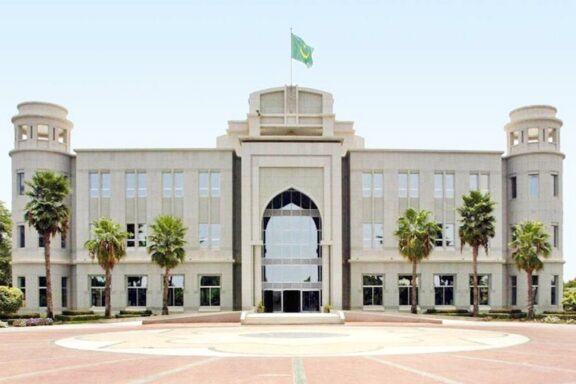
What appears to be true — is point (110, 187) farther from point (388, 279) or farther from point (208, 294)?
point (388, 279)

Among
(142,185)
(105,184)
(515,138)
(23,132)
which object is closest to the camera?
(142,185)

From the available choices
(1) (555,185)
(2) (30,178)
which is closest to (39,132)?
(2) (30,178)

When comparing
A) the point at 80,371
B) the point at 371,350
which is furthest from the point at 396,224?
the point at 80,371

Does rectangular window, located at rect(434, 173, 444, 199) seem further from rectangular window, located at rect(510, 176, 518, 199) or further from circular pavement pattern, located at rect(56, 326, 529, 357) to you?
circular pavement pattern, located at rect(56, 326, 529, 357)

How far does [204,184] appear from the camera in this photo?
65.4 metres

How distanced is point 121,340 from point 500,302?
4137cm

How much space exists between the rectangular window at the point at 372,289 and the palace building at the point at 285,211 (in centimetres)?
10

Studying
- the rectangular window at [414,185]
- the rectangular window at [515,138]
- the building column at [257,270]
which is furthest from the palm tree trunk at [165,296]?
the rectangular window at [515,138]

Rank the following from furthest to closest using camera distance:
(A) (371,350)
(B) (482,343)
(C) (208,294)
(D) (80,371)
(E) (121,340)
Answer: (C) (208,294) < (E) (121,340) < (B) (482,343) < (A) (371,350) < (D) (80,371)

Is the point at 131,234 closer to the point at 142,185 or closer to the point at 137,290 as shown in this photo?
the point at 142,185

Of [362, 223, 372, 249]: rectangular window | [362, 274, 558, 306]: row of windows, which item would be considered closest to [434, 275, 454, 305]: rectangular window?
[362, 274, 558, 306]: row of windows

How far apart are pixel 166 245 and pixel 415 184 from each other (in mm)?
24521

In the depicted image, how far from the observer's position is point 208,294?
64.2 m

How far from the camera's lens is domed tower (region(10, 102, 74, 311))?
208 ft
